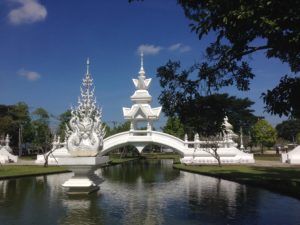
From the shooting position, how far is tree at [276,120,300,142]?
109 metres

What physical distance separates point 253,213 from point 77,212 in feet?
20.3

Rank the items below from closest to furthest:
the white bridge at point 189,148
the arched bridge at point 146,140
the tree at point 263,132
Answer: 1. the white bridge at point 189,148
2. the arched bridge at point 146,140
3. the tree at point 263,132

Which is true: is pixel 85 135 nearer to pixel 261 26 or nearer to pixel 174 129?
pixel 261 26

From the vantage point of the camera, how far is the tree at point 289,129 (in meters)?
109

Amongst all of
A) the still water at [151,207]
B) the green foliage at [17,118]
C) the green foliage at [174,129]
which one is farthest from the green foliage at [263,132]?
the still water at [151,207]

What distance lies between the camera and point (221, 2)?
30.9ft

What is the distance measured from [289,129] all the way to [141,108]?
72977 millimetres

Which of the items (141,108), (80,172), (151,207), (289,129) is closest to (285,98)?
(151,207)

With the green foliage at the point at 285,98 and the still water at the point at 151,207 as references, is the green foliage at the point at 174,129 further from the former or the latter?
the green foliage at the point at 285,98

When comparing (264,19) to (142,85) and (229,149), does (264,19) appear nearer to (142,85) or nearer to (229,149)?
(229,149)

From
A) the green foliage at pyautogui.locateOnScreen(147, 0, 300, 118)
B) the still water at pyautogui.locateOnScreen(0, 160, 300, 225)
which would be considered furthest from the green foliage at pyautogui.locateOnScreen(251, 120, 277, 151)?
the green foliage at pyautogui.locateOnScreen(147, 0, 300, 118)

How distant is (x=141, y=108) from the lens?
165ft

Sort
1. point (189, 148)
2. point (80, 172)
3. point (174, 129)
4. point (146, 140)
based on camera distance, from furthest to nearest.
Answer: point (174, 129), point (146, 140), point (189, 148), point (80, 172)

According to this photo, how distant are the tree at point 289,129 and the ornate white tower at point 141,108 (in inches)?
2636
